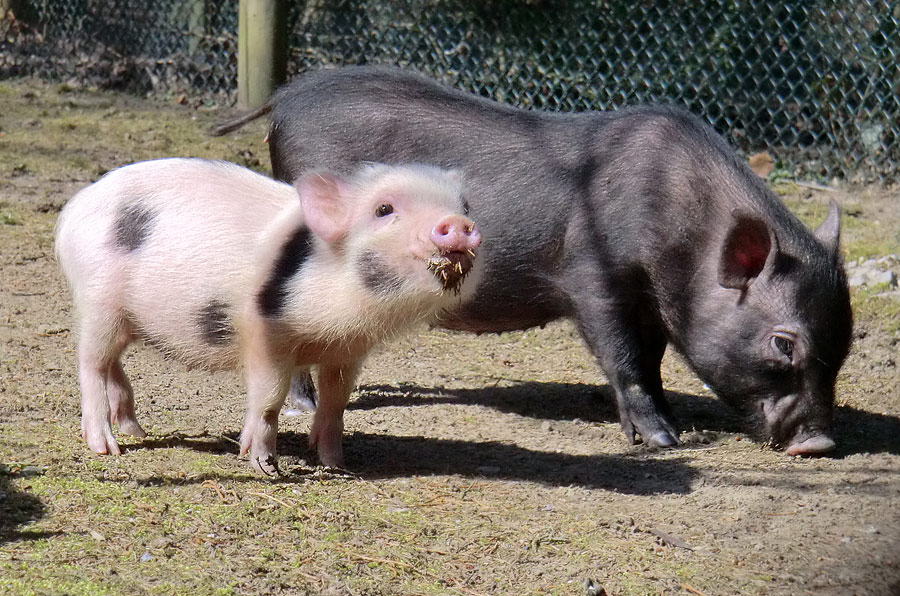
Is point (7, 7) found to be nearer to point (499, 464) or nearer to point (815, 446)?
point (499, 464)

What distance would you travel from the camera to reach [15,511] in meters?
3.19

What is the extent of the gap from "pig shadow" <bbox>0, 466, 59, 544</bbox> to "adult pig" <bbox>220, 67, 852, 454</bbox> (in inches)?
85.2

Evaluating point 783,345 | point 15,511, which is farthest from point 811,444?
point 15,511

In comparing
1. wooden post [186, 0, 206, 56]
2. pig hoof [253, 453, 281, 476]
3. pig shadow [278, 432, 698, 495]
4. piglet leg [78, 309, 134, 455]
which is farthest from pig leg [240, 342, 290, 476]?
wooden post [186, 0, 206, 56]

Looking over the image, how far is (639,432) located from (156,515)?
7.31 feet

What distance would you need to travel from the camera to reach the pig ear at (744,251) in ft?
14.5

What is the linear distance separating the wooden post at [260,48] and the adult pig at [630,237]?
414 cm

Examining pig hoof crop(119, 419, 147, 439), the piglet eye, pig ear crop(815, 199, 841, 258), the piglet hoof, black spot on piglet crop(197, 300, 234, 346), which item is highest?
pig ear crop(815, 199, 841, 258)

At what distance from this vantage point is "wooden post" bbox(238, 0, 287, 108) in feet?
30.4

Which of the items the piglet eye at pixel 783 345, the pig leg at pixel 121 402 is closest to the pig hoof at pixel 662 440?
the piglet eye at pixel 783 345

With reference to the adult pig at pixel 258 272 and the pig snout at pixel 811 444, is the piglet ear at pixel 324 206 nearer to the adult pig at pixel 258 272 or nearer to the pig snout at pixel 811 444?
the adult pig at pixel 258 272

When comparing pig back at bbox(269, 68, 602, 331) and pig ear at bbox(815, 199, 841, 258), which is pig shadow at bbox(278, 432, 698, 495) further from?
pig ear at bbox(815, 199, 841, 258)

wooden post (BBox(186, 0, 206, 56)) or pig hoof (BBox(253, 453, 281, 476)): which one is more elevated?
wooden post (BBox(186, 0, 206, 56))

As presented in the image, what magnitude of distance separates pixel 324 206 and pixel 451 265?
0.48m
